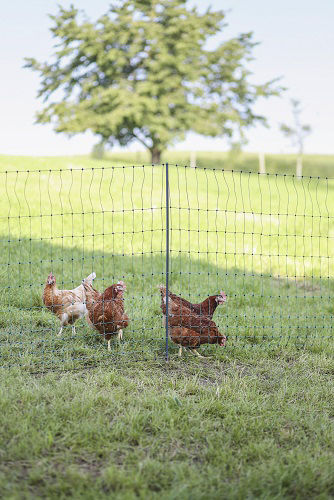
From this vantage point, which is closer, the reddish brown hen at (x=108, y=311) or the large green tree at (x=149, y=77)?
the reddish brown hen at (x=108, y=311)

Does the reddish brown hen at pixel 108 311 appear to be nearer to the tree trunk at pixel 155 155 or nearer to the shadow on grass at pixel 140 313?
the shadow on grass at pixel 140 313

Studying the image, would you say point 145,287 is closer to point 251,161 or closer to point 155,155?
point 155,155

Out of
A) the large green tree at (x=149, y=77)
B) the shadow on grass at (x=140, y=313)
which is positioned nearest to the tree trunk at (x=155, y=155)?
the large green tree at (x=149, y=77)

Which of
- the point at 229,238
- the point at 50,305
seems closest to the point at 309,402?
the point at 50,305

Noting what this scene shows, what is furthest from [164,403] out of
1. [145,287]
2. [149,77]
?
[149,77]

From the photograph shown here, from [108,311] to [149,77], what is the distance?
970 inches

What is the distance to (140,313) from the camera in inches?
258

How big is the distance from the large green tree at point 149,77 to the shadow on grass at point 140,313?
1905 cm

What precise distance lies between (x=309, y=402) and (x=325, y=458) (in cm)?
99

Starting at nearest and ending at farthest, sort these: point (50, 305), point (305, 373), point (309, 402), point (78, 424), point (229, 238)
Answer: point (78, 424) < point (309, 402) < point (305, 373) < point (50, 305) < point (229, 238)

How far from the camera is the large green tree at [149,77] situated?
27359 millimetres

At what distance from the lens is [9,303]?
21.0 feet

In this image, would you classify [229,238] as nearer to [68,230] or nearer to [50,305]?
[68,230]

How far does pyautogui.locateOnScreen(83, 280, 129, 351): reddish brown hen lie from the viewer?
5.39 m
